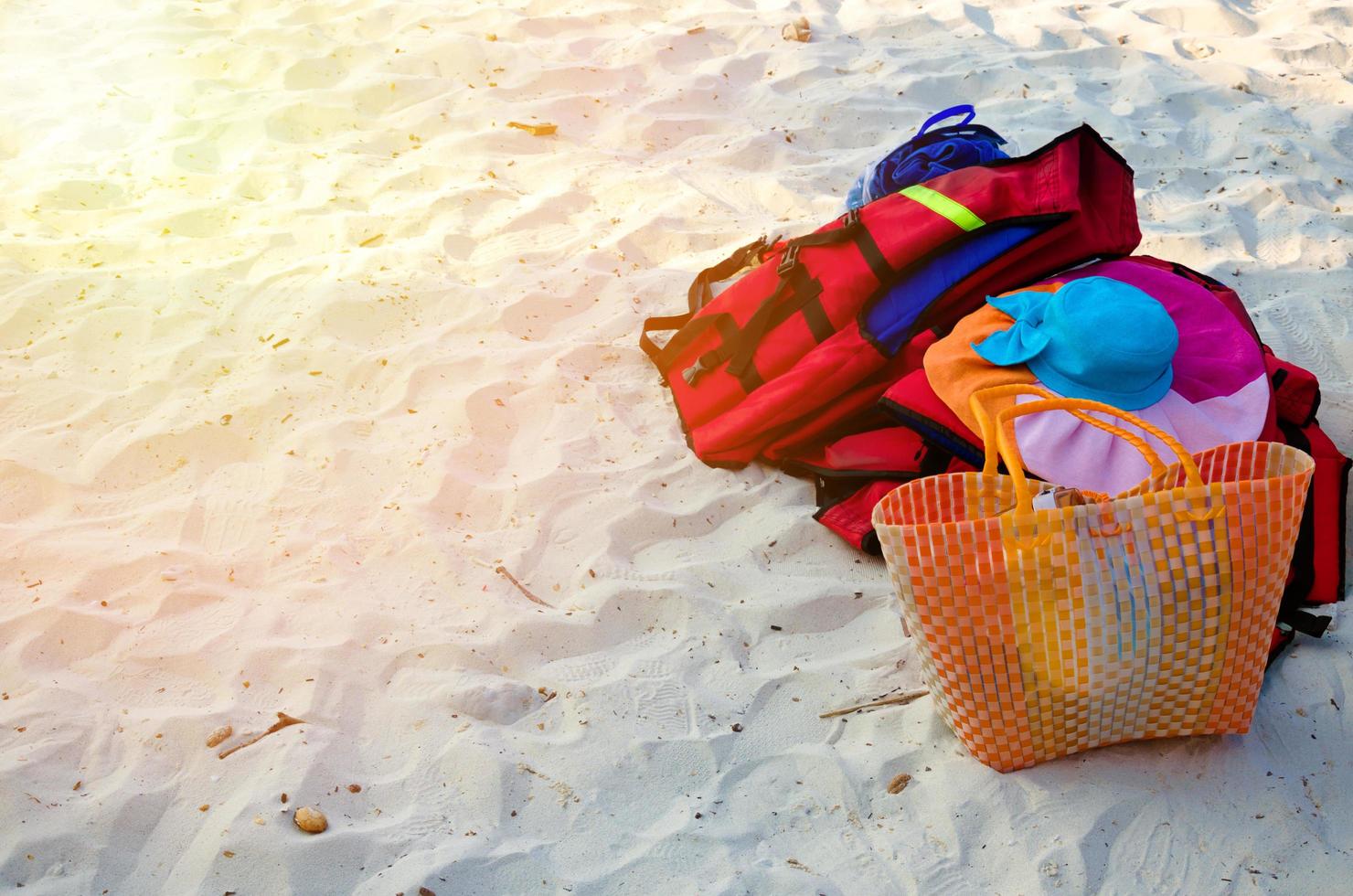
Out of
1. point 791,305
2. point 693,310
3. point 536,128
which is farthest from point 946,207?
point 536,128

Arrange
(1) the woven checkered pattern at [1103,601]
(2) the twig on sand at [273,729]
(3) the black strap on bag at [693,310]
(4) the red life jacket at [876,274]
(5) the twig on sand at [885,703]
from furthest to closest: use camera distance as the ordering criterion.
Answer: (3) the black strap on bag at [693,310] → (4) the red life jacket at [876,274] → (5) the twig on sand at [885,703] → (2) the twig on sand at [273,729] → (1) the woven checkered pattern at [1103,601]

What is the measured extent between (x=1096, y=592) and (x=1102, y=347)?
0.68 metres

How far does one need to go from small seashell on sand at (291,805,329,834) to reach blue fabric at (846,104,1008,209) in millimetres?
2129

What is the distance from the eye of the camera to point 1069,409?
67.6 inches

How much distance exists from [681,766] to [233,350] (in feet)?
6.11

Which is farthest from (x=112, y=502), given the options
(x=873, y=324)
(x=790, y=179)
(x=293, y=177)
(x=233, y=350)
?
(x=790, y=179)

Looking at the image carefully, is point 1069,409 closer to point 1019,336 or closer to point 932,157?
point 1019,336

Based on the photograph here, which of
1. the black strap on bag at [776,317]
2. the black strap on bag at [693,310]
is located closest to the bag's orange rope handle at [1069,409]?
the black strap on bag at [776,317]

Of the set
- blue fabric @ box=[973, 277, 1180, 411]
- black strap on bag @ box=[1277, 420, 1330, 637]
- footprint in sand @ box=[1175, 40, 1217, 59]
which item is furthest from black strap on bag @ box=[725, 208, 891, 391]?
footprint in sand @ box=[1175, 40, 1217, 59]

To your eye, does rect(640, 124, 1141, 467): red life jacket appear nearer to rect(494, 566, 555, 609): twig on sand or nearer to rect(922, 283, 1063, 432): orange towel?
rect(922, 283, 1063, 432): orange towel

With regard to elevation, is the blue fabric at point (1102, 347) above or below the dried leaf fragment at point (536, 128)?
above

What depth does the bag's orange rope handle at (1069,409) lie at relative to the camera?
1.65 metres

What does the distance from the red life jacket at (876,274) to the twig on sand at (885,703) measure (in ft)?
2.60

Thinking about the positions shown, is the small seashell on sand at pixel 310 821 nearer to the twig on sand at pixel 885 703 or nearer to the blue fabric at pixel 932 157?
the twig on sand at pixel 885 703
